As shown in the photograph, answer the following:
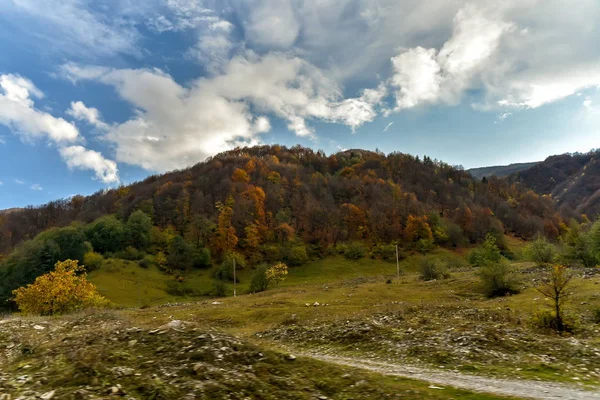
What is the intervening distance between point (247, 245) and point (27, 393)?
139398 millimetres

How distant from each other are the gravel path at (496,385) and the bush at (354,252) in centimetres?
12156

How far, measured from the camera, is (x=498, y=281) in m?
Answer: 44.1

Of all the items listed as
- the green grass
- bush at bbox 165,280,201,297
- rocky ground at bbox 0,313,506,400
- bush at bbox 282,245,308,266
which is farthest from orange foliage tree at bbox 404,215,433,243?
rocky ground at bbox 0,313,506,400

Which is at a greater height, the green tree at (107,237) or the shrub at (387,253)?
the green tree at (107,237)

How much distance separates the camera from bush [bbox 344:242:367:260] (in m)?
134

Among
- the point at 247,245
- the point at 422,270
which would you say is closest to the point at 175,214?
the point at 247,245

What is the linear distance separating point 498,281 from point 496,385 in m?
37.3

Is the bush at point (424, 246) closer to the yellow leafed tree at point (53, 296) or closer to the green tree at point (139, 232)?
the green tree at point (139, 232)

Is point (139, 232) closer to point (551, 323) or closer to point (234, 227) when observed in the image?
point (234, 227)

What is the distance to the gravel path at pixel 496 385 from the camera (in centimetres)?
1068

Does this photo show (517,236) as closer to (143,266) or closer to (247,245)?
(247,245)

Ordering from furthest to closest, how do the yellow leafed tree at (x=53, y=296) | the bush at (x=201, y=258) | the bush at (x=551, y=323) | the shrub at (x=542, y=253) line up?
the bush at (x=201, y=258) < the shrub at (x=542, y=253) < the yellow leafed tree at (x=53, y=296) < the bush at (x=551, y=323)

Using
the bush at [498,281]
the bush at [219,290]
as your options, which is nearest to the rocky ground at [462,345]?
the bush at [498,281]

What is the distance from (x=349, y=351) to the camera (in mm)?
18859
